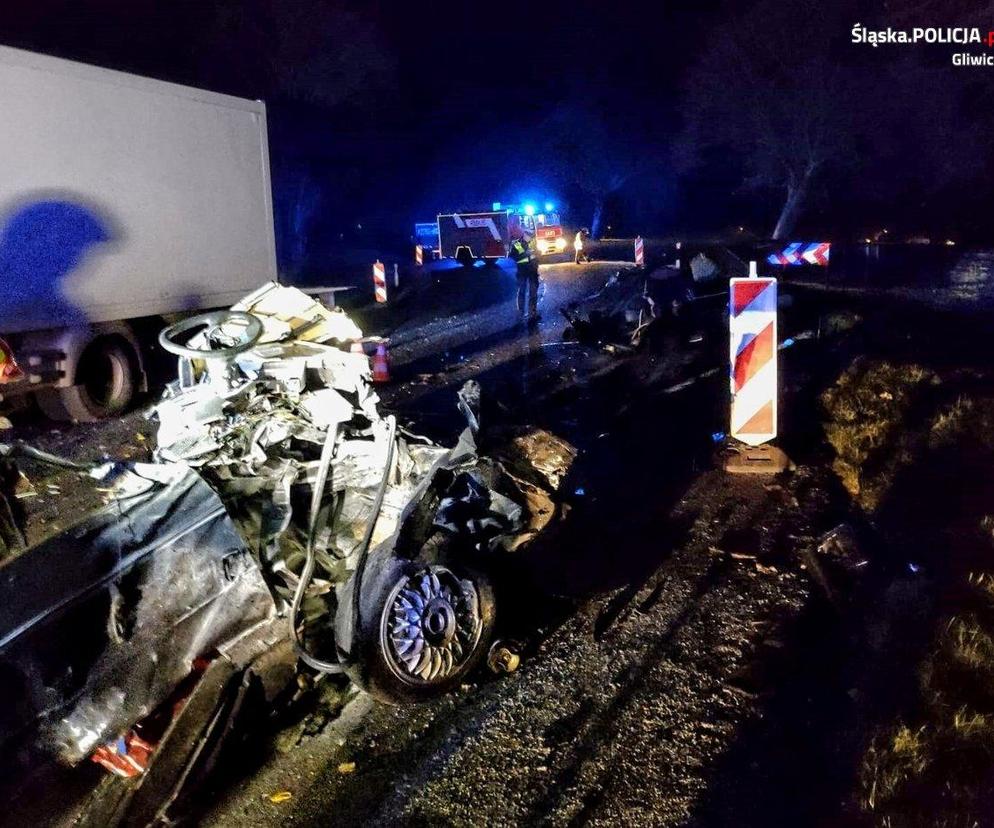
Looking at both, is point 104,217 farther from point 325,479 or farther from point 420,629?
point 420,629

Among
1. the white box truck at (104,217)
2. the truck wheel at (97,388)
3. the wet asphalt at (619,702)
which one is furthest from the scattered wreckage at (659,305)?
the truck wheel at (97,388)

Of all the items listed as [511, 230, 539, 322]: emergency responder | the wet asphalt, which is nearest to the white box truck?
[511, 230, 539, 322]: emergency responder

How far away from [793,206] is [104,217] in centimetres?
3456

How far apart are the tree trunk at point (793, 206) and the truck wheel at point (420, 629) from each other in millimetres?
35605

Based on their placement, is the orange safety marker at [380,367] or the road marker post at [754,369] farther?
the orange safety marker at [380,367]

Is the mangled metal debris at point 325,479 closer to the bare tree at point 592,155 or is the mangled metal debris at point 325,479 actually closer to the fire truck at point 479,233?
the fire truck at point 479,233

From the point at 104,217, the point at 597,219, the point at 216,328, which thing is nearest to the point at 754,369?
the point at 216,328

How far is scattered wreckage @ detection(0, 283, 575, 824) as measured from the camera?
2379mm

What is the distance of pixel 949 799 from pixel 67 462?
3389 millimetres

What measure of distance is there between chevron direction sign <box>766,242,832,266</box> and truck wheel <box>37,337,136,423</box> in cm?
891

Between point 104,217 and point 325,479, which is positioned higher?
point 104,217

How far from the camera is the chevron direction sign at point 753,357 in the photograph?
227 inches

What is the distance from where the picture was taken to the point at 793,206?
121 feet

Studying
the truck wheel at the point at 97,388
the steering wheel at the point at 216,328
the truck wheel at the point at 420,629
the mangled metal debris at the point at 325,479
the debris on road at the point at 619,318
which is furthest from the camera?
the debris on road at the point at 619,318
